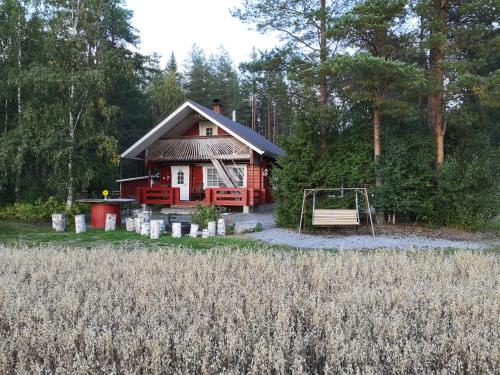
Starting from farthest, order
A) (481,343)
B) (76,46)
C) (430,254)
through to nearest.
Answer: (76,46), (430,254), (481,343)

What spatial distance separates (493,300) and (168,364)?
305 cm

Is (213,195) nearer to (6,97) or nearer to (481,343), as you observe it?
(6,97)

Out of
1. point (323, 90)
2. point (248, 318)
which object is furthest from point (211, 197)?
point (248, 318)

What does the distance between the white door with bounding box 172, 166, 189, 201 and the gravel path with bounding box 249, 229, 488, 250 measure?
363 inches

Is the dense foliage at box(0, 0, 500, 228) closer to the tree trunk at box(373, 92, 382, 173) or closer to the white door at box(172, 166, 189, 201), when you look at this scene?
the tree trunk at box(373, 92, 382, 173)

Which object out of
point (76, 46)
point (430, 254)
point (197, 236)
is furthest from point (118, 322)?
point (76, 46)

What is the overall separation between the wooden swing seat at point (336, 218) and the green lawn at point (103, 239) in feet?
6.44

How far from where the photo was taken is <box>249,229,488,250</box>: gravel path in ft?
28.9

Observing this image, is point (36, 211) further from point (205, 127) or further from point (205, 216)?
point (205, 127)

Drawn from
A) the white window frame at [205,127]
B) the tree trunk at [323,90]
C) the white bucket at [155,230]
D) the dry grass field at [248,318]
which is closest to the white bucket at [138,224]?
the white bucket at [155,230]

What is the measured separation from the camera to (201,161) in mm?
18797

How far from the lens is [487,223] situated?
11.2 meters

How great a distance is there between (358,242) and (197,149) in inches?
395

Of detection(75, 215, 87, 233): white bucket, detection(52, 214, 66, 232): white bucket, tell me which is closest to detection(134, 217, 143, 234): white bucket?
detection(75, 215, 87, 233): white bucket
